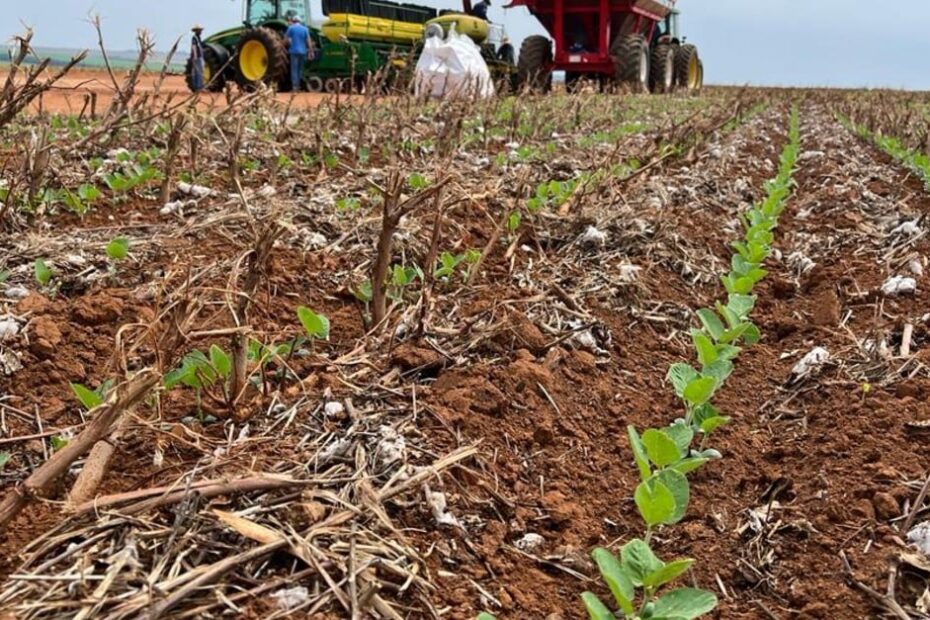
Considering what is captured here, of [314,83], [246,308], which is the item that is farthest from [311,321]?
[314,83]

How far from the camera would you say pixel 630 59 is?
54.9 feet

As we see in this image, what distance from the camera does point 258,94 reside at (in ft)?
14.7

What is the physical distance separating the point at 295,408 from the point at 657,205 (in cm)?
290

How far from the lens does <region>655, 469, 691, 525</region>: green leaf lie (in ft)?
5.47

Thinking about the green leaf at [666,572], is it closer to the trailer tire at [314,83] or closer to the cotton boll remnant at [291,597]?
the cotton boll remnant at [291,597]

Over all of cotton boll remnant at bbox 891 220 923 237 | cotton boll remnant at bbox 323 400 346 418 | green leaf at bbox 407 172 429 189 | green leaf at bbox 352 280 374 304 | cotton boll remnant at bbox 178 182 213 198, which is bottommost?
cotton boll remnant at bbox 323 400 346 418

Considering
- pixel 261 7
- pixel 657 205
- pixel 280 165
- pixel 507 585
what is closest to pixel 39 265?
pixel 507 585

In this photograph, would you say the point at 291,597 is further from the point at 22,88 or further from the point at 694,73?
the point at 694,73

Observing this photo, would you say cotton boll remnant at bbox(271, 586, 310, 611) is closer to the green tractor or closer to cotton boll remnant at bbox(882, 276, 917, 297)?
cotton boll remnant at bbox(882, 276, 917, 297)

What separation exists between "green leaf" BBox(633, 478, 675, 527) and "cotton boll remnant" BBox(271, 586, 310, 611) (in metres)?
0.62

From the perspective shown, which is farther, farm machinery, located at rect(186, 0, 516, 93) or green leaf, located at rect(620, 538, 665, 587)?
farm machinery, located at rect(186, 0, 516, 93)

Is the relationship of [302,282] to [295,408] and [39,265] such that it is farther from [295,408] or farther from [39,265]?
[295,408]

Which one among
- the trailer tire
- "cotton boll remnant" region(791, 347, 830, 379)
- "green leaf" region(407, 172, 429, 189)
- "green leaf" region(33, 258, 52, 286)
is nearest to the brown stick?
"green leaf" region(33, 258, 52, 286)

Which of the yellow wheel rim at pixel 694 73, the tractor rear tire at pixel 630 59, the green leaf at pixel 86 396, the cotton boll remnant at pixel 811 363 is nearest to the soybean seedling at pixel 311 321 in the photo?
the green leaf at pixel 86 396
